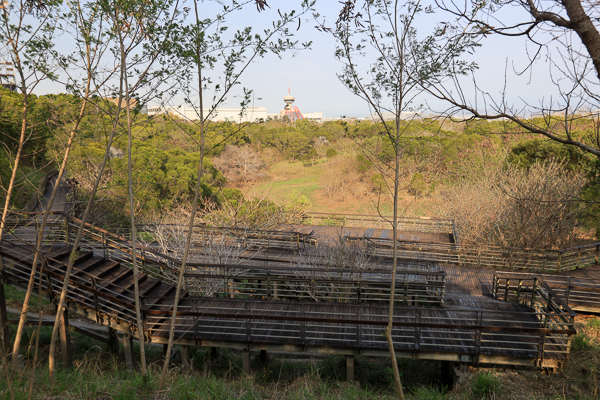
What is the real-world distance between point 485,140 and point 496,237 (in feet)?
45.5

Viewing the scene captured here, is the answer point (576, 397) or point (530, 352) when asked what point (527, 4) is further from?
point (530, 352)

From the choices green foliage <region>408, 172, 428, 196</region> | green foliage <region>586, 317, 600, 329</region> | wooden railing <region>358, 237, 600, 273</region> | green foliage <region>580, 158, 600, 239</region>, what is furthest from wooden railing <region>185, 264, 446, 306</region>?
green foliage <region>408, 172, 428, 196</region>

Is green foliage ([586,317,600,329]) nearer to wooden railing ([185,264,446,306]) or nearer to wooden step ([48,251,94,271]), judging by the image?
wooden railing ([185,264,446,306])

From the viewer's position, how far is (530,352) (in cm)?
719

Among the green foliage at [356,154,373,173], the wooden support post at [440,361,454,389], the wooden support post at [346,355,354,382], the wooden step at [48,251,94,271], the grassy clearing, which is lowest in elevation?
the grassy clearing

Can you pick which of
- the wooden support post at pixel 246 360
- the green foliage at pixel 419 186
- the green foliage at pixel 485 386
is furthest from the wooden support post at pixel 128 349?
the green foliage at pixel 419 186

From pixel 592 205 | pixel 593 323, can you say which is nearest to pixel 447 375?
pixel 593 323

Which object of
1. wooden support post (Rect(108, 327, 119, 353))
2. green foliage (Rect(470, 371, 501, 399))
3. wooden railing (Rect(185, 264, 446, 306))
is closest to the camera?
green foliage (Rect(470, 371, 501, 399))

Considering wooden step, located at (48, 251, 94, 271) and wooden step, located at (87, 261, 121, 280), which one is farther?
wooden step, located at (87, 261, 121, 280)

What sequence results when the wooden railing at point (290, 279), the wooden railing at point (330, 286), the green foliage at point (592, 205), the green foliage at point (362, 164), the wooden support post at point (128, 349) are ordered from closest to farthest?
the wooden support post at point (128, 349) < the wooden railing at point (290, 279) < the wooden railing at point (330, 286) < the green foliage at point (592, 205) < the green foliage at point (362, 164)

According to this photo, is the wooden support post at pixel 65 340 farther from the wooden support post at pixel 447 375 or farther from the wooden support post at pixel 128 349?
the wooden support post at pixel 447 375

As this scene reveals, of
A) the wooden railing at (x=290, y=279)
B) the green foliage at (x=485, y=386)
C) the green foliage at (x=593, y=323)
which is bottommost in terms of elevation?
the green foliage at (x=593, y=323)

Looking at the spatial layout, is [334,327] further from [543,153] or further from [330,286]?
Result: [543,153]

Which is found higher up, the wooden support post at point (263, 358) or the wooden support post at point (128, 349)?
the wooden support post at point (128, 349)
